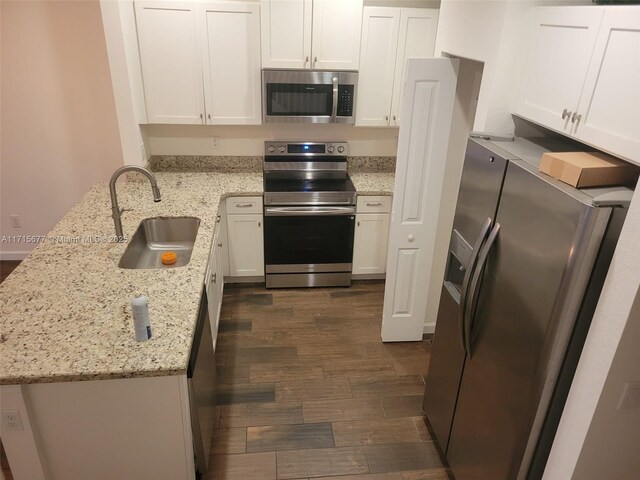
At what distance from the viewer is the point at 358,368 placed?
3080 millimetres

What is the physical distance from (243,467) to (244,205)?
1938mm

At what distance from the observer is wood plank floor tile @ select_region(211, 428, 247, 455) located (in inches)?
96.3

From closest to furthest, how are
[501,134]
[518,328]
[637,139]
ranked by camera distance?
[637,139] < [518,328] < [501,134]

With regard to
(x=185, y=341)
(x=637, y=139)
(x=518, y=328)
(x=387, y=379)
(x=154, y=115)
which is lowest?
(x=387, y=379)

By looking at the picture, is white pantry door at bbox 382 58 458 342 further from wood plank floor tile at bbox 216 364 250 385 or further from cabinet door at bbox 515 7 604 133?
wood plank floor tile at bbox 216 364 250 385

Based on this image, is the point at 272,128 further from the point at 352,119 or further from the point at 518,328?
the point at 518,328

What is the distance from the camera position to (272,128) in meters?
3.98

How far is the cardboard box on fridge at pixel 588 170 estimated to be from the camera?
137 centimetres

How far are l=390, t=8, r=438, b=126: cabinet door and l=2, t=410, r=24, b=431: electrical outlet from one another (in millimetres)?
3133

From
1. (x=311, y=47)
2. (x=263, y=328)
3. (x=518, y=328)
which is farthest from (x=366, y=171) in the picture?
(x=518, y=328)

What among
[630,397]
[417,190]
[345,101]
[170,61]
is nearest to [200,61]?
[170,61]

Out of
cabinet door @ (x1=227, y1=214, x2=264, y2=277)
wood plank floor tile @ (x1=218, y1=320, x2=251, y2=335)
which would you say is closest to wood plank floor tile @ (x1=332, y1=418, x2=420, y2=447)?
wood plank floor tile @ (x1=218, y1=320, x2=251, y2=335)

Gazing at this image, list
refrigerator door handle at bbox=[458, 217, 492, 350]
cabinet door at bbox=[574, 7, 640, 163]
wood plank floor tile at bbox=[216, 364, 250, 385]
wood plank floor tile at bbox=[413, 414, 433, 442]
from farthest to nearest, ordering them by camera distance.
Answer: wood plank floor tile at bbox=[216, 364, 250, 385] → wood plank floor tile at bbox=[413, 414, 433, 442] → refrigerator door handle at bbox=[458, 217, 492, 350] → cabinet door at bbox=[574, 7, 640, 163]

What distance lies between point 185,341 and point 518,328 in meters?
1.25
